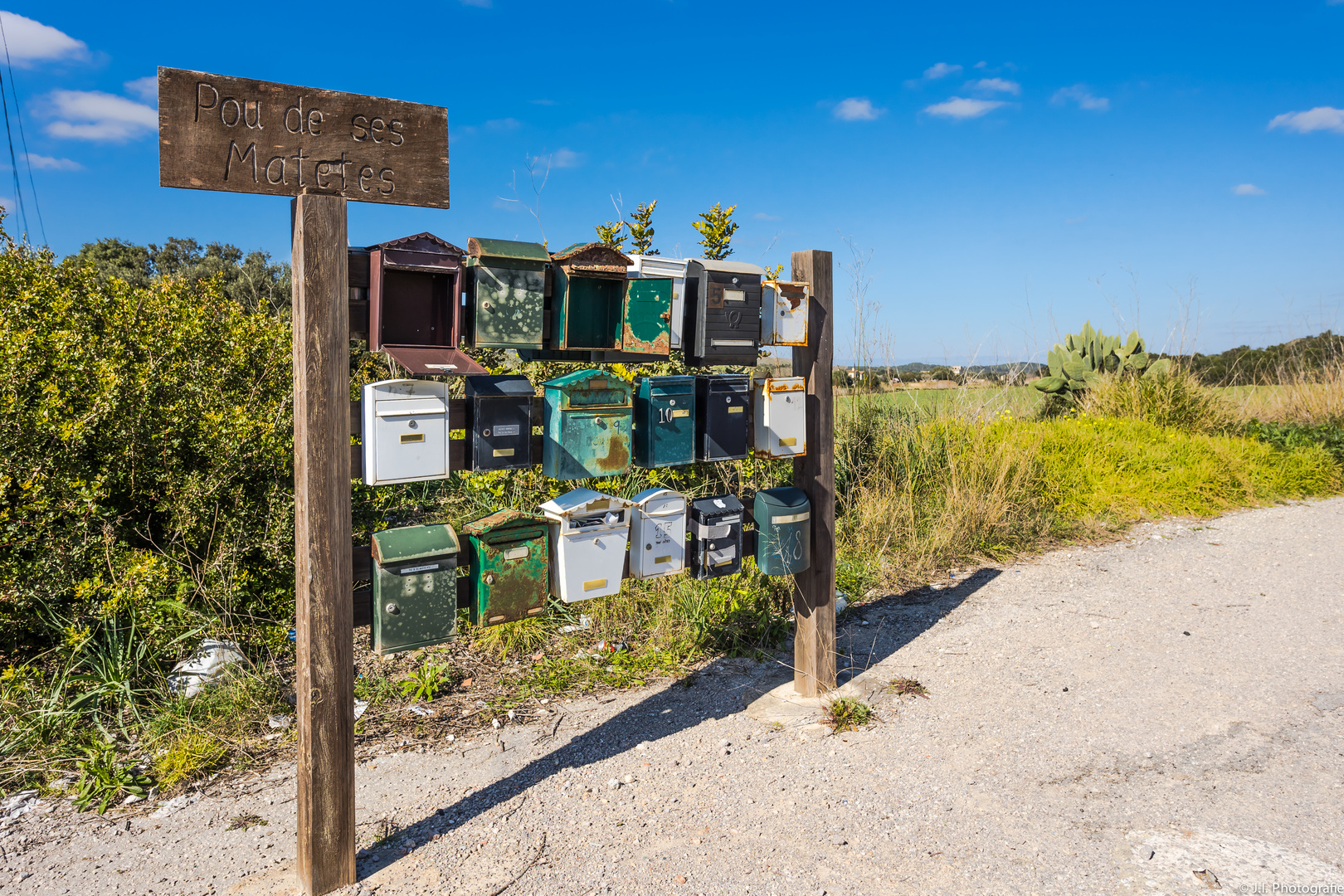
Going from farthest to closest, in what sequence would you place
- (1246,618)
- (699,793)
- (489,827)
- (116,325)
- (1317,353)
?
1. (1317,353)
2. (1246,618)
3. (116,325)
4. (699,793)
5. (489,827)

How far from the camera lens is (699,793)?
108 inches

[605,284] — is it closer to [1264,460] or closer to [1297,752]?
[1297,752]

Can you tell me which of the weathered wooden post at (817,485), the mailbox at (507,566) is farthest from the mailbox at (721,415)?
the mailbox at (507,566)

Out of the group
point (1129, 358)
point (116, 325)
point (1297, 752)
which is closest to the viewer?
point (1297, 752)

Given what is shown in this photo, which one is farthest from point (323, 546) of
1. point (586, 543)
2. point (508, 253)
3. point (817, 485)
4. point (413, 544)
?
point (817, 485)

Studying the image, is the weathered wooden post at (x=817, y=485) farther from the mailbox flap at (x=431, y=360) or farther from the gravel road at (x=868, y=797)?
the mailbox flap at (x=431, y=360)

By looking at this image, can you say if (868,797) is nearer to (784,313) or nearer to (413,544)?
(413,544)

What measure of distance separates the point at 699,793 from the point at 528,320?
1.74m

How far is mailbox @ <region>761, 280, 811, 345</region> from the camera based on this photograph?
3.22 meters

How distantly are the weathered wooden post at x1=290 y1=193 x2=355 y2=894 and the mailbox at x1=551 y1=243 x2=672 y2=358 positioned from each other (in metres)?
0.72

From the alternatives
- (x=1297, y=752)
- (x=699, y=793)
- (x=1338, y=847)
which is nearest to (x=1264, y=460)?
(x=1297, y=752)

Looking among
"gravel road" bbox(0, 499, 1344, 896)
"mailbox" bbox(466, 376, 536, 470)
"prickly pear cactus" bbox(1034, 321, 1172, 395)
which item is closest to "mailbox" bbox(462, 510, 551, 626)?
"mailbox" bbox(466, 376, 536, 470)

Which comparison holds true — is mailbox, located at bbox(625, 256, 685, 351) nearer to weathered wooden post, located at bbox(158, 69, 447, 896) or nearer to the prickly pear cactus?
weathered wooden post, located at bbox(158, 69, 447, 896)

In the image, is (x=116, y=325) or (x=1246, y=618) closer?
(x=116, y=325)
